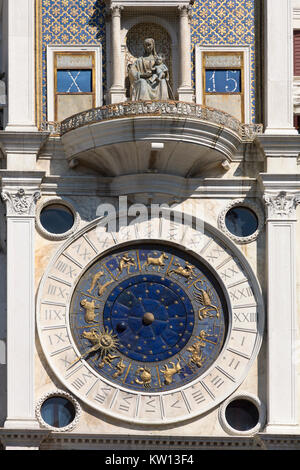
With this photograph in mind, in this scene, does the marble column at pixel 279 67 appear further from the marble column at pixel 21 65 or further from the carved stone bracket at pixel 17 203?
the carved stone bracket at pixel 17 203

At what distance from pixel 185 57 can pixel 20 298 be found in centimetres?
458

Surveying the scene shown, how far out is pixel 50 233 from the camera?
32844 mm

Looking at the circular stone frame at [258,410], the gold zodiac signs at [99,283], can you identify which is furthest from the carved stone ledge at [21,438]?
the circular stone frame at [258,410]

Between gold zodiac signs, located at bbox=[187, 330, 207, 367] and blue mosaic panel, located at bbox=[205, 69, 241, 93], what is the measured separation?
155 inches

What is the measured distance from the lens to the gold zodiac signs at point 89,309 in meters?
32.6

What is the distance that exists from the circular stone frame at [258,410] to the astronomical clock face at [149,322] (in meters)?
0.13

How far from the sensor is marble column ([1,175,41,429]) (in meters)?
32.0

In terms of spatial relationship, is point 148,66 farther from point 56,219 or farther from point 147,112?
point 56,219

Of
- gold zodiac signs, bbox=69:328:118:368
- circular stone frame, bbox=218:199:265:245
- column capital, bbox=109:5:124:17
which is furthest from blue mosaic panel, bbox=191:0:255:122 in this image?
gold zodiac signs, bbox=69:328:118:368

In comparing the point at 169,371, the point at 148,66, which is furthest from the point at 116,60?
Result: the point at 169,371

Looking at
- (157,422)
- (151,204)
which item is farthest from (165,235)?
(157,422)

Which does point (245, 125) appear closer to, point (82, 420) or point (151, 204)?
point (151, 204)

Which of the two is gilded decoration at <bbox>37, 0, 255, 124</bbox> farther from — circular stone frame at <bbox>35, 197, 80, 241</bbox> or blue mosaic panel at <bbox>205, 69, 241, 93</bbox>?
circular stone frame at <bbox>35, 197, 80, 241</bbox>
